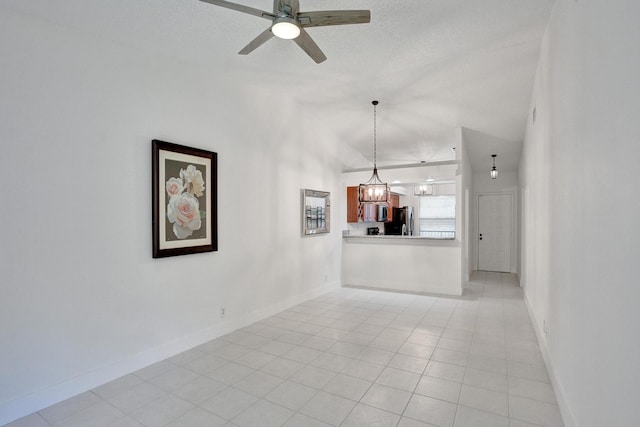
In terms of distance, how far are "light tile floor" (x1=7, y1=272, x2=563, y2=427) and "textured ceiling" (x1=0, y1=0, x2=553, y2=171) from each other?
3027mm

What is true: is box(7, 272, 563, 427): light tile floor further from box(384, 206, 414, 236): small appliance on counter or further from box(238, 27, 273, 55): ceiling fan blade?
box(384, 206, 414, 236): small appliance on counter

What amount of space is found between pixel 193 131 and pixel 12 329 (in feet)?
7.51

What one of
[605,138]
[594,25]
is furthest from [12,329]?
[594,25]

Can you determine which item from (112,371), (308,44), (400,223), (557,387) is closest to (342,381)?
(557,387)

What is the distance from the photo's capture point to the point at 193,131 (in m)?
3.57

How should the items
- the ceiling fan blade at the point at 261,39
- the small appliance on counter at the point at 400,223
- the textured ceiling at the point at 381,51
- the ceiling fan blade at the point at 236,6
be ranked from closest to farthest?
the ceiling fan blade at the point at 236,6 < the ceiling fan blade at the point at 261,39 < the textured ceiling at the point at 381,51 < the small appliance on counter at the point at 400,223

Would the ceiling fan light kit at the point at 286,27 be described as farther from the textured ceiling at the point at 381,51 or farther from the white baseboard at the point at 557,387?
the white baseboard at the point at 557,387

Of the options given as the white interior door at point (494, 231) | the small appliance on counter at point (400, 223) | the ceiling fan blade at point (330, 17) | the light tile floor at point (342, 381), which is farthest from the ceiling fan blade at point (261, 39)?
the white interior door at point (494, 231)

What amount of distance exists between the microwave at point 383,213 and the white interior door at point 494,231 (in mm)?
2563

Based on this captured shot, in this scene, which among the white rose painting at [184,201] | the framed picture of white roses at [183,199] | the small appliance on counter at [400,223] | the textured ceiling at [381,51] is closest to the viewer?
the textured ceiling at [381,51]

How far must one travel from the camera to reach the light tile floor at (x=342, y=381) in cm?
228

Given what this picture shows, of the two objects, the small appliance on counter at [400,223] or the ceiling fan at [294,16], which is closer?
the ceiling fan at [294,16]

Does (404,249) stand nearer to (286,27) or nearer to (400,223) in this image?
(400,223)

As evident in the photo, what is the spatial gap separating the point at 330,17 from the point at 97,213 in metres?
2.43
